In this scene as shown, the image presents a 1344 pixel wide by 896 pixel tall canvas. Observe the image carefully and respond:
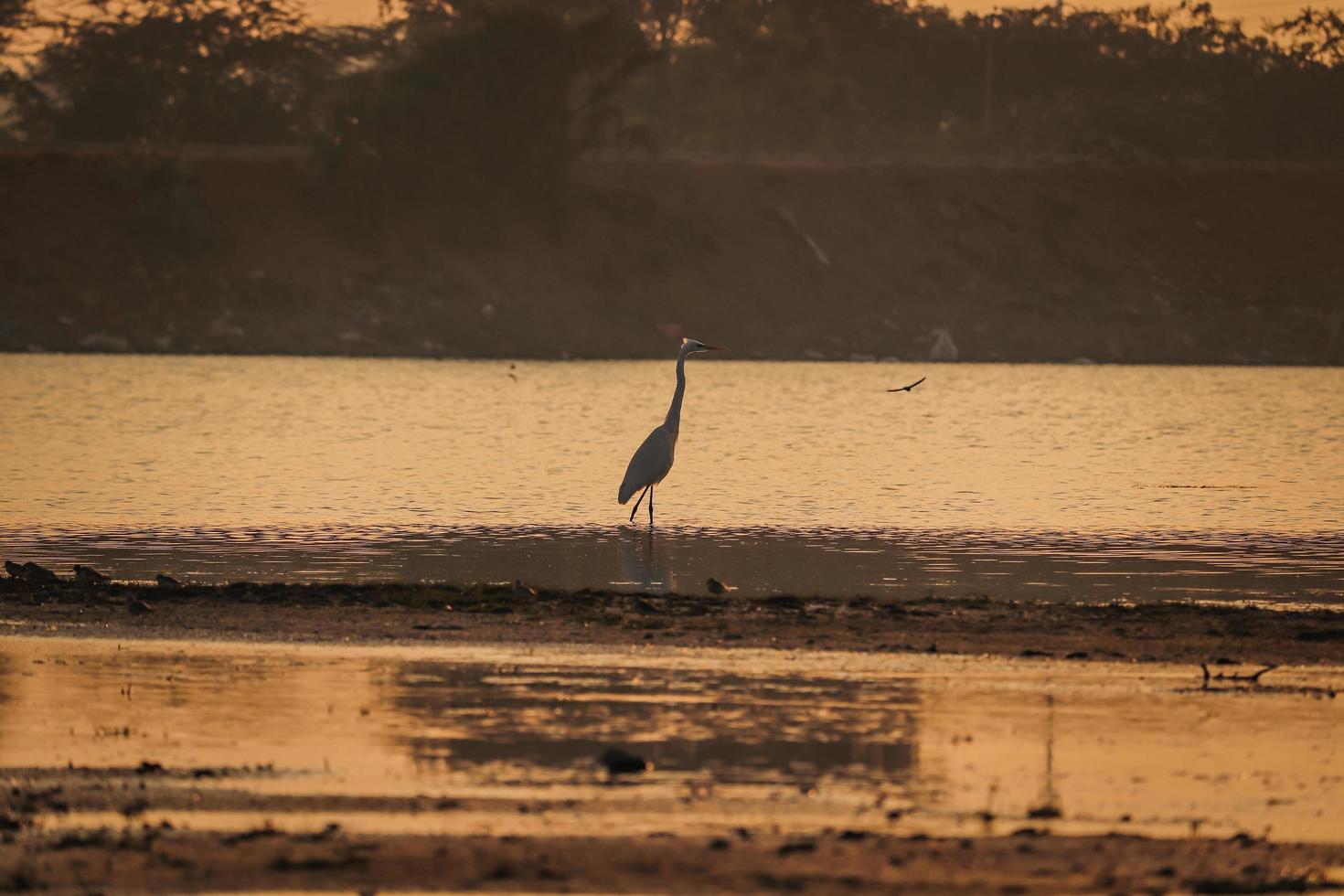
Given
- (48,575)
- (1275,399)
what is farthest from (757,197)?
(48,575)

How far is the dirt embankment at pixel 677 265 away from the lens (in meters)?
64.7

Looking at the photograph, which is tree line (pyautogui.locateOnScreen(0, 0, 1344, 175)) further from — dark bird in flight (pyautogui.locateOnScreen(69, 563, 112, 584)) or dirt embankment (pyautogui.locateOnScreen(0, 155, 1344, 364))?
dark bird in flight (pyautogui.locateOnScreen(69, 563, 112, 584))

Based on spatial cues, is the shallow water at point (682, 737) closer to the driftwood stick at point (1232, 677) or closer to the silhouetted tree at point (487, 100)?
the driftwood stick at point (1232, 677)

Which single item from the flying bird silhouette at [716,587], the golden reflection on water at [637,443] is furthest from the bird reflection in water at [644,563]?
the golden reflection on water at [637,443]

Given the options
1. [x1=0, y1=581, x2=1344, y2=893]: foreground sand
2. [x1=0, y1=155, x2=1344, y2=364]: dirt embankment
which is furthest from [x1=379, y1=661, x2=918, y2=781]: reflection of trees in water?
[x1=0, y1=155, x2=1344, y2=364]: dirt embankment

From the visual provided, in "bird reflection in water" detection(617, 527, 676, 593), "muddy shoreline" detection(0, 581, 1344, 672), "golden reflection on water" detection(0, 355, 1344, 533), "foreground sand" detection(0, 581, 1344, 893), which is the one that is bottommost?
"golden reflection on water" detection(0, 355, 1344, 533)

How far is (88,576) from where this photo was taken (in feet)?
51.5

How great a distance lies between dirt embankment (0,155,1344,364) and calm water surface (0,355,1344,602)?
510 inches

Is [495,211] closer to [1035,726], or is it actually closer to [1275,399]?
[1275,399]

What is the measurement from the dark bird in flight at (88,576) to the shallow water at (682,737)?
2251 millimetres

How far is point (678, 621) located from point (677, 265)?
59.2 metres

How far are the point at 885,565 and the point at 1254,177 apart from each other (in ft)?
234

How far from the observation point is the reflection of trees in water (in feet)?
32.9

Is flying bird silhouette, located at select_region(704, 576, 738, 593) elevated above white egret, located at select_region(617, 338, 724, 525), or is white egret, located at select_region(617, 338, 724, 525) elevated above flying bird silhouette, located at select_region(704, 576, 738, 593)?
white egret, located at select_region(617, 338, 724, 525)
